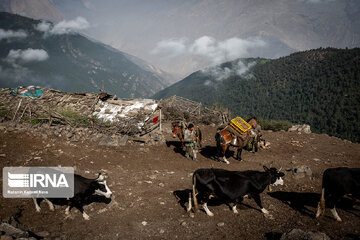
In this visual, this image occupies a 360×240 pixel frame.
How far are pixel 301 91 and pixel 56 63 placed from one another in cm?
12781

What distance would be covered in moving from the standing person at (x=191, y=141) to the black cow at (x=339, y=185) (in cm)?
623

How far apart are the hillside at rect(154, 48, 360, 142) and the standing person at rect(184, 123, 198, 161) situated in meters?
40.7

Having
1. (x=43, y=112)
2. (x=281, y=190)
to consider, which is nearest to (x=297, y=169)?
(x=281, y=190)

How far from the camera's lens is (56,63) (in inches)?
4500

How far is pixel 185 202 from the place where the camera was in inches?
256

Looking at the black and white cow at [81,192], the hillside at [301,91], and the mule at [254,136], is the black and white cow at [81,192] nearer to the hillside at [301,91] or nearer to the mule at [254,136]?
the mule at [254,136]

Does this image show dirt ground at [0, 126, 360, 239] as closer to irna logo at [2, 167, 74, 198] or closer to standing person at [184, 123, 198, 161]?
standing person at [184, 123, 198, 161]

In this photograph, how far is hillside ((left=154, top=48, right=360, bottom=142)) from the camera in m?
56.7

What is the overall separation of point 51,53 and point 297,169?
144 m

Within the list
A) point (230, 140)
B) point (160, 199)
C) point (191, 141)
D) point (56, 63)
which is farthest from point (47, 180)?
point (56, 63)

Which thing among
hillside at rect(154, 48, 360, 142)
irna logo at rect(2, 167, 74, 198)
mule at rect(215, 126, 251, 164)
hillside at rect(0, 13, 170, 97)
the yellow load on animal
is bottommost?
irna logo at rect(2, 167, 74, 198)

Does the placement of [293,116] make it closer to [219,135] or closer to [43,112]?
[219,135]

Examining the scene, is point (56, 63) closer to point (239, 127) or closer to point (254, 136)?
point (239, 127)

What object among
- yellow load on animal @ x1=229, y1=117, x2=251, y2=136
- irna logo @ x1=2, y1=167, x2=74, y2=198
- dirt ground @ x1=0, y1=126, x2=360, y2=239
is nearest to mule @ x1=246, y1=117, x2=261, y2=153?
dirt ground @ x1=0, y1=126, x2=360, y2=239
